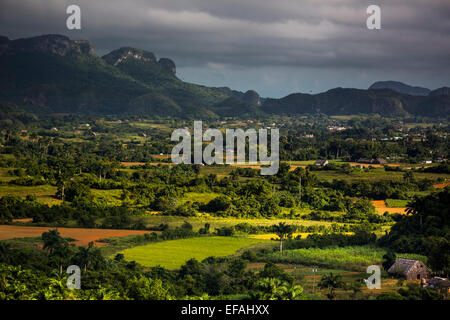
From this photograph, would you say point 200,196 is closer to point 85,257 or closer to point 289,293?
point 85,257

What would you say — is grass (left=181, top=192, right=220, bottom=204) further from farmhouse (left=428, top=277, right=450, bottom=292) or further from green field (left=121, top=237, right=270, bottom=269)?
farmhouse (left=428, top=277, right=450, bottom=292)

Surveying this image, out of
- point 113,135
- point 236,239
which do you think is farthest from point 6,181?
point 113,135

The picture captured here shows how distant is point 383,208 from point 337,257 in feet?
80.9

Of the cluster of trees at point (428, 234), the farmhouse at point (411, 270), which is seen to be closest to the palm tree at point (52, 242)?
the farmhouse at point (411, 270)

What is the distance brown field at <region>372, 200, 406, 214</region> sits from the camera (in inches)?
2434

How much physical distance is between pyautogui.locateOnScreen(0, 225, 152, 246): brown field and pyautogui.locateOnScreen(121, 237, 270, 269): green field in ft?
13.3

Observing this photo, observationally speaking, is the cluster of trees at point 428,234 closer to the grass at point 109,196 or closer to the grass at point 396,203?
the grass at point 396,203

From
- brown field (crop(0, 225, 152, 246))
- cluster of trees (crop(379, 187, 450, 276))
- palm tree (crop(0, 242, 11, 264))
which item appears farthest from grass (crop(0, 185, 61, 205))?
cluster of trees (crop(379, 187, 450, 276))

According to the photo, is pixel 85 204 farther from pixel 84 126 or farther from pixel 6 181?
pixel 84 126

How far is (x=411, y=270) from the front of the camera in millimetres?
36219

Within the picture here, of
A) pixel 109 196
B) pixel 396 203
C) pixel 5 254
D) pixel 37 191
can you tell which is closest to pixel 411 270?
pixel 5 254

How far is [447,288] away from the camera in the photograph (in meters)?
33.2
